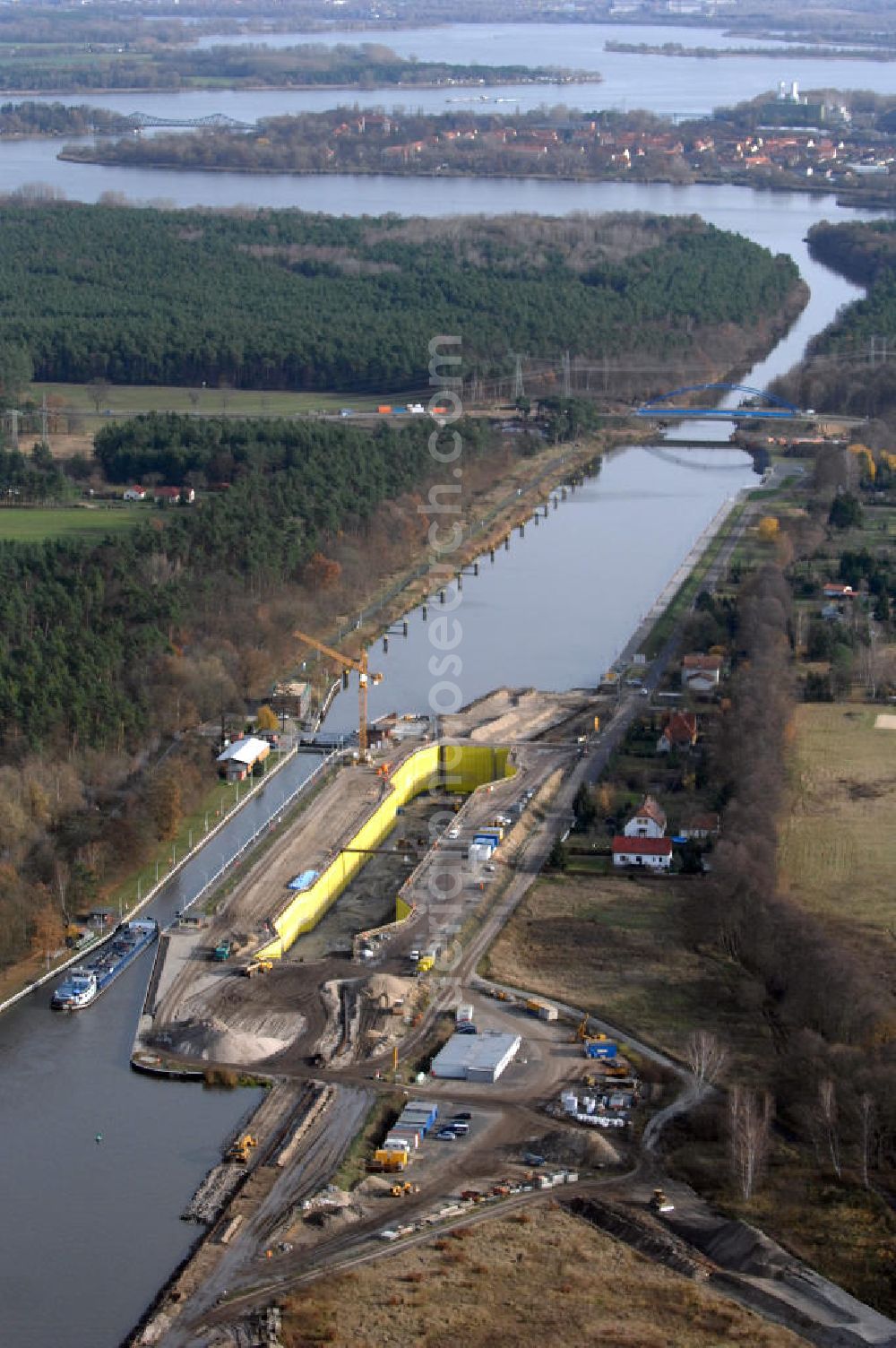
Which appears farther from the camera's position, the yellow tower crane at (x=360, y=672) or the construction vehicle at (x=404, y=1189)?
the yellow tower crane at (x=360, y=672)

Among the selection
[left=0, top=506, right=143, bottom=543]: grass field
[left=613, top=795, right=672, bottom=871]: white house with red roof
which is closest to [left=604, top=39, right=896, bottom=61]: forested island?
[left=0, top=506, right=143, bottom=543]: grass field

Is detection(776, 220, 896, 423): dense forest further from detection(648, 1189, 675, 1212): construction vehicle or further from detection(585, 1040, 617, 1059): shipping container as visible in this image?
detection(648, 1189, 675, 1212): construction vehicle

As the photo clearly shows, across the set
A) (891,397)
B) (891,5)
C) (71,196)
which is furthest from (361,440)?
(891,5)

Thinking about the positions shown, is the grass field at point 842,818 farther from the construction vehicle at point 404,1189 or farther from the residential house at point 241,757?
the construction vehicle at point 404,1189

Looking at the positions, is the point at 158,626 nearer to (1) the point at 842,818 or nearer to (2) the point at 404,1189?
(1) the point at 842,818

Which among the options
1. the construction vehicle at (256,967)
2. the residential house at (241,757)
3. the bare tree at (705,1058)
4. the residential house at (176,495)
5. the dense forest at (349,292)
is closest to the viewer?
the bare tree at (705,1058)

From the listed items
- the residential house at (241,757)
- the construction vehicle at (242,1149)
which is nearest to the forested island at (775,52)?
the residential house at (241,757)

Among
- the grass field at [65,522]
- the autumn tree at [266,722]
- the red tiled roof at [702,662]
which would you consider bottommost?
the grass field at [65,522]

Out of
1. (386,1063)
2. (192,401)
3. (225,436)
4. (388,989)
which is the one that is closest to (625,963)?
(388,989)
